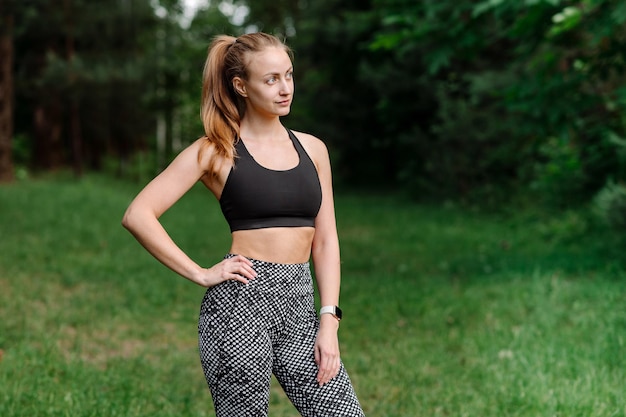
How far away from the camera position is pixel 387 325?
7266 mm

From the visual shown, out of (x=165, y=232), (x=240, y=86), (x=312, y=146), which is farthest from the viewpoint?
(x=312, y=146)

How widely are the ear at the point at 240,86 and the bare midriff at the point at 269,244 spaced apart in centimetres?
51

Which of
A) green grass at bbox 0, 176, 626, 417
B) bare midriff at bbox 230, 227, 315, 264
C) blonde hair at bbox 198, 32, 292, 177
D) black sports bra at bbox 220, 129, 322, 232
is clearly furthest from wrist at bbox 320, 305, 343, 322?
green grass at bbox 0, 176, 626, 417

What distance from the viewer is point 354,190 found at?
1011 inches

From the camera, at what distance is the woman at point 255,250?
2711 mm

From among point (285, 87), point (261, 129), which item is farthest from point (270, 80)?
point (261, 129)

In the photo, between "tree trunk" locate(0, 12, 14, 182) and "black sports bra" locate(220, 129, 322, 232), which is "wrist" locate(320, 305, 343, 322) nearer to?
"black sports bra" locate(220, 129, 322, 232)

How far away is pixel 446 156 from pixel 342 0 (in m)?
7.30

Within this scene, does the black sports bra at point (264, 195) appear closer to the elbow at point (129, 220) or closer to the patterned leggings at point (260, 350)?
the patterned leggings at point (260, 350)

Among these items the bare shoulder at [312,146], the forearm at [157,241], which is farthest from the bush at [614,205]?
the forearm at [157,241]

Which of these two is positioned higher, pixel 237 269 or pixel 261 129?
pixel 261 129

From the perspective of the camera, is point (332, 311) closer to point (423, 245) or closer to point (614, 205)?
point (614, 205)

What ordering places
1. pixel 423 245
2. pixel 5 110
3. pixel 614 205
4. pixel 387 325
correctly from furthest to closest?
pixel 5 110, pixel 423 245, pixel 614 205, pixel 387 325

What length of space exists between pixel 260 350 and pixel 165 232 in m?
0.53
